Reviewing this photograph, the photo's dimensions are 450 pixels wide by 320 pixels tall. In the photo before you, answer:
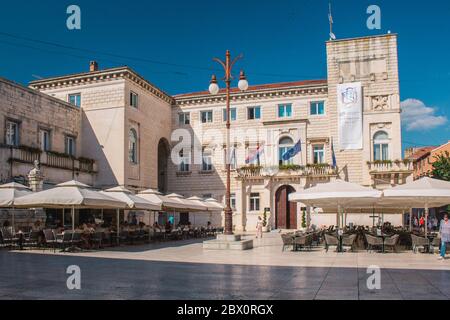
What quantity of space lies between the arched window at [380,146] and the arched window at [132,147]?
1782cm

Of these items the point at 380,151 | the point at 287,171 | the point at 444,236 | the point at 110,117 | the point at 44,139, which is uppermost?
the point at 110,117

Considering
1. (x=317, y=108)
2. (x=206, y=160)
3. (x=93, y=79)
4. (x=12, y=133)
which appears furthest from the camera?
(x=206, y=160)

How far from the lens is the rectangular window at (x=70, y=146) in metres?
31.5

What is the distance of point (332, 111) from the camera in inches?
1433

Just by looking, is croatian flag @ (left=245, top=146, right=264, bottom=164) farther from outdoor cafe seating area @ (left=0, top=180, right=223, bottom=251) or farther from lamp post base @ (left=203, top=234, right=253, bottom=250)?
lamp post base @ (left=203, top=234, right=253, bottom=250)

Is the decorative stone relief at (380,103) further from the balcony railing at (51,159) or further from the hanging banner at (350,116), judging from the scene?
the balcony railing at (51,159)

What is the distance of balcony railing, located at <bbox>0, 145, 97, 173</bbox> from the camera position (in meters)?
25.0

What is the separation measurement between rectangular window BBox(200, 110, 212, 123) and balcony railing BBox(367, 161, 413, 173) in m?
14.1

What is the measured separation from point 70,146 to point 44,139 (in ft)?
9.35

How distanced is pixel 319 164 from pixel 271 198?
4701 mm

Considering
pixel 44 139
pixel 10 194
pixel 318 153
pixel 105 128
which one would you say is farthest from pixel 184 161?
pixel 10 194

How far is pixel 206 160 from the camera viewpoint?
1604 inches

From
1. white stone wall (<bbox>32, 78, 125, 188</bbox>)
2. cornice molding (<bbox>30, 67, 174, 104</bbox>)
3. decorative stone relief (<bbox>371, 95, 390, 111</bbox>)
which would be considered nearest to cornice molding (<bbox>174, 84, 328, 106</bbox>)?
decorative stone relief (<bbox>371, 95, 390, 111</bbox>)

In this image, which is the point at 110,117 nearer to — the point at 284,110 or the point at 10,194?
the point at 284,110
